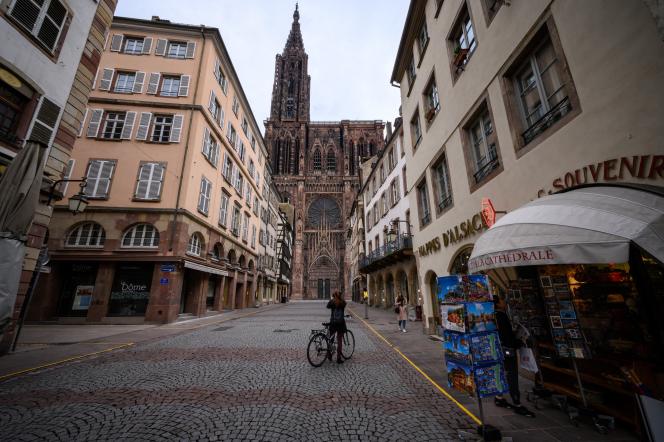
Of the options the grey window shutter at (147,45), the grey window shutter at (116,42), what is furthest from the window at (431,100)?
the grey window shutter at (116,42)

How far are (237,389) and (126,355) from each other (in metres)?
4.55

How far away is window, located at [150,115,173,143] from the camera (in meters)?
15.6

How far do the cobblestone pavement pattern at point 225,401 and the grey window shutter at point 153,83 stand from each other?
1552 centimetres

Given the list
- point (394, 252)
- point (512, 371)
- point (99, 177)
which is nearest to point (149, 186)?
point (99, 177)

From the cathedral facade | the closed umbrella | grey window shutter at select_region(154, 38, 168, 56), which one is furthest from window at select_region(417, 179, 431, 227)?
the cathedral facade

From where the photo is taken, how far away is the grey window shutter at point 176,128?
15.3 metres

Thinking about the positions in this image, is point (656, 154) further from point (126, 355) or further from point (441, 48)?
point (126, 355)

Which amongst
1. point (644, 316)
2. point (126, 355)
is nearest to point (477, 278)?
point (644, 316)

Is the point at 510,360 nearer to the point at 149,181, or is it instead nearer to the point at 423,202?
the point at 423,202

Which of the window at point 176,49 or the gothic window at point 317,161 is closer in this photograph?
the window at point 176,49

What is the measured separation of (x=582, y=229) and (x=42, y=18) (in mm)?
12904

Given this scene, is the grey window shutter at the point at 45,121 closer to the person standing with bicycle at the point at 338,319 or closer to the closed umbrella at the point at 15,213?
the closed umbrella at the point at 15,213

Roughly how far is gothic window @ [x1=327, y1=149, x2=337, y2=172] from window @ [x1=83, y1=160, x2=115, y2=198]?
50.3 meters

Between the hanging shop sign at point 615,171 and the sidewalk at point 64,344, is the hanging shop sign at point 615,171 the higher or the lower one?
the higher one
